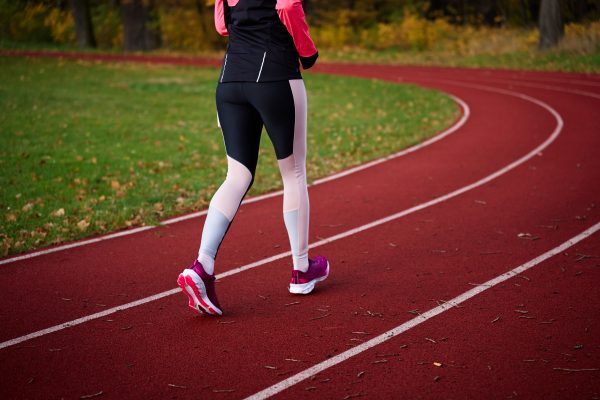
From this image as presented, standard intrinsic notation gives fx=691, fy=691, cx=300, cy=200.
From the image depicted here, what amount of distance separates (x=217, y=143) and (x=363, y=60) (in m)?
21.4

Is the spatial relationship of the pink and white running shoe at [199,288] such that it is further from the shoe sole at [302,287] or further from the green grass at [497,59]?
the green grass at [497,59]

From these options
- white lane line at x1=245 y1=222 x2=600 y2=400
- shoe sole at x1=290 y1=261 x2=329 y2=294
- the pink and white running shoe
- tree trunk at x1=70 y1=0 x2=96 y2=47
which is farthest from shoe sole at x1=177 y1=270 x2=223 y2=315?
tree trunk at x1=70 y1=0 x2=96 y2=47

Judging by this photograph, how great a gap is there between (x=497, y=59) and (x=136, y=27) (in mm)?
22451

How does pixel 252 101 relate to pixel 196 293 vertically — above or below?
above

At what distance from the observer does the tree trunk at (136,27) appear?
132ft

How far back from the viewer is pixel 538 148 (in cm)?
1148

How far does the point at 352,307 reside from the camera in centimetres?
506

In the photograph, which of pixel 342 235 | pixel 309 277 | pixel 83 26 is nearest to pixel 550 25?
pixel 342 235

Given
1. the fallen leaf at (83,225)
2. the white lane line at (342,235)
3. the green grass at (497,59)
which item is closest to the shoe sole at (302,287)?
the white lane line at (342,235)

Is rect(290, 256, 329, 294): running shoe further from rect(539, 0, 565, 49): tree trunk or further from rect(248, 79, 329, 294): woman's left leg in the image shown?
rect(539, 0, 565, 49): tree trunk

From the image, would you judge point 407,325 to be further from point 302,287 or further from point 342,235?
point 342,235

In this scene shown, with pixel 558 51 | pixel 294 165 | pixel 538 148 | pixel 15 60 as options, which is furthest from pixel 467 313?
pixel 15 60

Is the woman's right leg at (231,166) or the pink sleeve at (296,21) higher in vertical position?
the pink sleeve at (296,21)

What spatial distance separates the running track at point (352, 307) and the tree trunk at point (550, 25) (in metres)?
19.5
